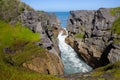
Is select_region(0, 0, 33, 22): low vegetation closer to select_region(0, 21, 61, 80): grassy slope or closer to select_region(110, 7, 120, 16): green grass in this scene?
select_region(0, 21, 61, 80): grassy slope

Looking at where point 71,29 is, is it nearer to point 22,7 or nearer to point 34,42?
point 22,7

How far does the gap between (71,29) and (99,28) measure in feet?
121

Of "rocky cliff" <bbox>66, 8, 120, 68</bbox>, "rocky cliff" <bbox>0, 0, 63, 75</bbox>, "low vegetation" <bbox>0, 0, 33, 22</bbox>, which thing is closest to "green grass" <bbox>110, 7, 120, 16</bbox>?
"rocky cliff" <bbox>66, 8, 120, 68</bbox>

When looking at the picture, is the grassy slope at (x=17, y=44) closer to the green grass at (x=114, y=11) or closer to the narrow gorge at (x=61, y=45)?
the narrow gorge at (x=61, y=45)

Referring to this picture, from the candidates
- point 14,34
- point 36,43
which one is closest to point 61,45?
point 14,34

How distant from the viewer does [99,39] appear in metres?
118

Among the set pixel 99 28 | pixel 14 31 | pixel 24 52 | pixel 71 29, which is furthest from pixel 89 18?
pixel 24 52

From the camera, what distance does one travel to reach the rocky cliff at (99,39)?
105650 mm

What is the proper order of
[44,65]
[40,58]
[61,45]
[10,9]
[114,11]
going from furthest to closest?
[61,45], [114,11], [10,9], [44,65], [40,58]

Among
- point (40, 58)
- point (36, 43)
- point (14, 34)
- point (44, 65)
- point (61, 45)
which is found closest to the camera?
point (40, 58)

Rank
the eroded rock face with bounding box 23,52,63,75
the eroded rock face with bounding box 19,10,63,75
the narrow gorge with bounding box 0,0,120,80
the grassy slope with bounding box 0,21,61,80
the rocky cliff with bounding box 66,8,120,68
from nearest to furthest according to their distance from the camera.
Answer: the narrow gorge with bounding box 0,0,120,80, the eroded rock face with bounding box 23,52,63,75, the grassy slope with bounding box 0,21,61,80, the eroded rock face with bounding box 19,10,63,75, the rocky cliff with bounding box 66,8,120,68

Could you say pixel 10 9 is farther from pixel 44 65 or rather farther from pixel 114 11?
pixel 114 11

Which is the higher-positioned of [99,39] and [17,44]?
[17,44]

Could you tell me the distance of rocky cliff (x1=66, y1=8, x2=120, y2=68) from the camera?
106 m
